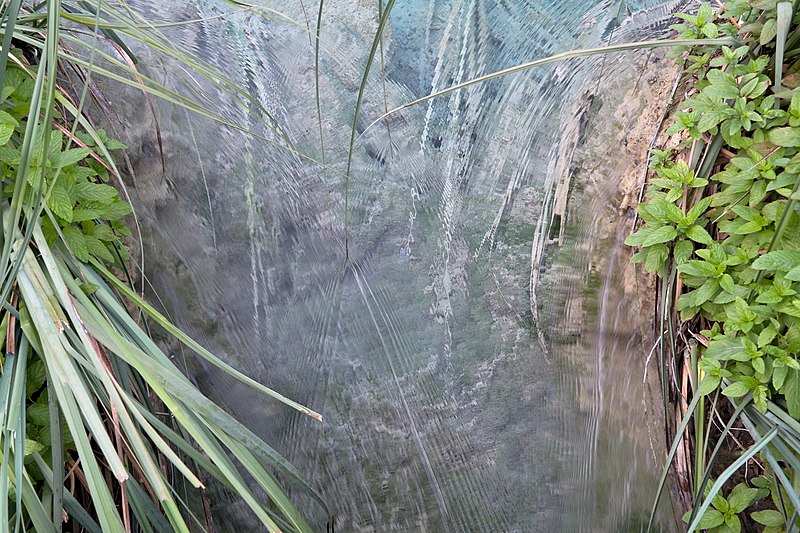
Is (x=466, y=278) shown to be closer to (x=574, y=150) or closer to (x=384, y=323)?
(x=384, y=323)

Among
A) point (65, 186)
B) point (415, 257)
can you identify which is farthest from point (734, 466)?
point (65, 186)

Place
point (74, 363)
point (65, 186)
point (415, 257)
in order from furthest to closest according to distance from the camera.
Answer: point (415, 257) < point (65, 186) < point (74, 363)

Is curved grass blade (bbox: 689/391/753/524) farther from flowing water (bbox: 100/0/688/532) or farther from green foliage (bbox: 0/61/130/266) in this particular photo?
green foliage (bbox: 0/61/130/266)

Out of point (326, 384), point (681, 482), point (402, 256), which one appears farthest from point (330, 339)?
point (681, 482)

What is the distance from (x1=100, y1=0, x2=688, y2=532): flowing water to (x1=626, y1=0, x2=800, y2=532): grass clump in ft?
0.36

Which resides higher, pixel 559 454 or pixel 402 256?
pixel 402 256

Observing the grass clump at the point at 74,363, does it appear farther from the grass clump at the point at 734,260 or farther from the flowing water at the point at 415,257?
the grass clump at the point at 734,260

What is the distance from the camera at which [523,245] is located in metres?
1.27

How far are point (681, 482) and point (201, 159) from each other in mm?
1194

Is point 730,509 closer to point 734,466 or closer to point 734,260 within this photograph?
point 734,466

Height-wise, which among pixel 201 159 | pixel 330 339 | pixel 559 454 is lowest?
pixel 559 454

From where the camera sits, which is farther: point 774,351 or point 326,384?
point 326,384

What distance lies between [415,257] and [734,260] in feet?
1.98

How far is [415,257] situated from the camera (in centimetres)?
127
